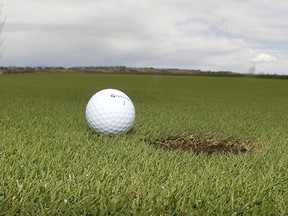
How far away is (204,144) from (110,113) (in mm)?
1258

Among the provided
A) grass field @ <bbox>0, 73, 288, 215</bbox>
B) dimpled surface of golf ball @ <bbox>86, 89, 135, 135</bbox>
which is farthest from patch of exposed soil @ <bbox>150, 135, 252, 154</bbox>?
dimpled surface of golf ball @ <bbox>86, 89, 135, 135</bbox>

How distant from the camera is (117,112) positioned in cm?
433

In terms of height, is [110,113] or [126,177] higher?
[110,113]

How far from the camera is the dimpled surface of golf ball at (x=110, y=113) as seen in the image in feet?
13.7

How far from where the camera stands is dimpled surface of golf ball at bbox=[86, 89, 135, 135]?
4188mm

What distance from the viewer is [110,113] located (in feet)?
14.2

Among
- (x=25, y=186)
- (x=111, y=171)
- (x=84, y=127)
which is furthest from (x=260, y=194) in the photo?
(x=84, y=127)

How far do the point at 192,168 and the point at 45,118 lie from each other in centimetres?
307

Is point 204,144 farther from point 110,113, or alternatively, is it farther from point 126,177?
point 126,177

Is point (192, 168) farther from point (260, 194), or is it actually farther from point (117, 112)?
point (117, 112)

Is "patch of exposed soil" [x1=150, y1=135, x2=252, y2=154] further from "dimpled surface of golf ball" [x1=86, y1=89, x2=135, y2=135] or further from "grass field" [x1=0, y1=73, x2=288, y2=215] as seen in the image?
"dimpled surface of golf ball" [x1=86, y1=89, x2=135, y2=135]

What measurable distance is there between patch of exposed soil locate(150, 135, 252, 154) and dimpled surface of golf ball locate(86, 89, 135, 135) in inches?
19.1

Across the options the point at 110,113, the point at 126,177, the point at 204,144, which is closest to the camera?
the point at 126,177

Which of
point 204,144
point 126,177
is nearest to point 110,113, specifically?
point 204,144
